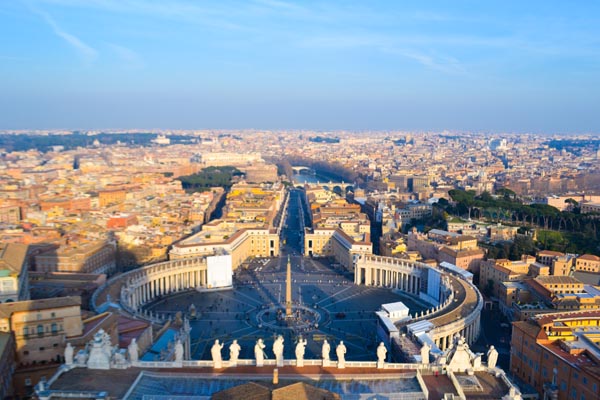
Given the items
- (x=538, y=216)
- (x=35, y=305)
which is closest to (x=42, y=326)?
(x=35, y=305)

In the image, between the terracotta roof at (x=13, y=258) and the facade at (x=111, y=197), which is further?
the facade at (x=111, y=197)

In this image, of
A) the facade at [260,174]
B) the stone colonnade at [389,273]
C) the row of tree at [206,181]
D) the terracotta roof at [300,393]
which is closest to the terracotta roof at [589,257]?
the stone colonnade at [389,273]

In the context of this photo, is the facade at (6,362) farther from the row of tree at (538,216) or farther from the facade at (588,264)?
the row of tree at (538,216)

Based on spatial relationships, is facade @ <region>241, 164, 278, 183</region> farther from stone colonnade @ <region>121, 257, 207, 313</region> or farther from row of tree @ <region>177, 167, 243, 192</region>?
stone colonnade @ <region>121, 257, 207, 313</region>

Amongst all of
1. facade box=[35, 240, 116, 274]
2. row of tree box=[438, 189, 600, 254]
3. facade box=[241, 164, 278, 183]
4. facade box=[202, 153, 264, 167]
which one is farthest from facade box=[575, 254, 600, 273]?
facade box=[202, 153, 264, 167]

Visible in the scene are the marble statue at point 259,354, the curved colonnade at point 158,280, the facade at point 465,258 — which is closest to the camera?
the marble statue at point 259,354

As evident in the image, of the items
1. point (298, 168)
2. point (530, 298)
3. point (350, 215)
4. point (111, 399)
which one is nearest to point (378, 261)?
point (530, 298)
